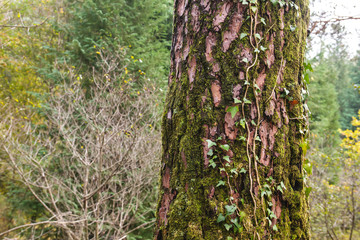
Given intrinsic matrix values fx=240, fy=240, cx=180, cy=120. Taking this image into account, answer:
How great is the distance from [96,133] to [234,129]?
3507mm

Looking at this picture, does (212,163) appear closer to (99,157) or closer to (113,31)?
(99,157)

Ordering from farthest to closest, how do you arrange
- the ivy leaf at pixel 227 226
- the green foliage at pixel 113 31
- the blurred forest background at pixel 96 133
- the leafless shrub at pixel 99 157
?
the green foliage at pixel 113 31
the blurred forest background at pixel 96 133
the leafless shrub at pixel 99 157
the ivy leaf at pixel 227 226

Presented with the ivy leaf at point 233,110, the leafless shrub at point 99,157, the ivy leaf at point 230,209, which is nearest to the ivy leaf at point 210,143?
the ivy leaf at point 233,110

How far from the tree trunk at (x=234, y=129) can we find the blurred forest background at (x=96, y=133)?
106 inches

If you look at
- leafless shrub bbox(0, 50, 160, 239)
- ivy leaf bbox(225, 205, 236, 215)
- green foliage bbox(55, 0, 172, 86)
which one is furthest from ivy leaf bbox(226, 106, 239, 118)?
green foliage bbox(55, 0, 172, 86)

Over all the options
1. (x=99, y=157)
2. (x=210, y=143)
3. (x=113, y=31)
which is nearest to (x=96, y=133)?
(x=99, y=157)

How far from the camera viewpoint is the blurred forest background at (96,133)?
13.3 feet

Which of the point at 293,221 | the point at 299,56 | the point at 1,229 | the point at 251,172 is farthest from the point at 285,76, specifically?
the point at 1,229

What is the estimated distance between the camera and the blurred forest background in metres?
4.05

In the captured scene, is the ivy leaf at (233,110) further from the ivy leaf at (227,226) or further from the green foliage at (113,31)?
the green foliage at (113,31)

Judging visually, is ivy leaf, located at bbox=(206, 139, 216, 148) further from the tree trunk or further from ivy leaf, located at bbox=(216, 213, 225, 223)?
ivy leaf, located at bbox=(216, 213, 225, 223)

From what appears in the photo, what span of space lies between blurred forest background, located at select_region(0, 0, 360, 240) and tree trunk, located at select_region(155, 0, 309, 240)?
2.70m

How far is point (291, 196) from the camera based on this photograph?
103 centimetres

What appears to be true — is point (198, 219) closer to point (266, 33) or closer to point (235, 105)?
point (235, 105)
